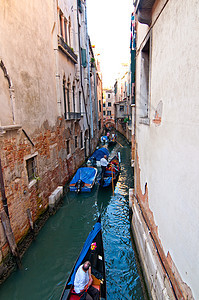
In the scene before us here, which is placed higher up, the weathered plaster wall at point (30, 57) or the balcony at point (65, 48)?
the balcony at point (65, 48)

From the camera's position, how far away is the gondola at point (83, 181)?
844cm

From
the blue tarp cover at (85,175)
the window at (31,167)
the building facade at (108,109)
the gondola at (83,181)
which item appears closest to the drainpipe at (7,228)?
the window at (31,167)

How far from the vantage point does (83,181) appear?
8734 millimetres

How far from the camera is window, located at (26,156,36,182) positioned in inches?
216

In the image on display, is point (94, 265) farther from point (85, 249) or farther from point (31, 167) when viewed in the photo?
point (31, 167)

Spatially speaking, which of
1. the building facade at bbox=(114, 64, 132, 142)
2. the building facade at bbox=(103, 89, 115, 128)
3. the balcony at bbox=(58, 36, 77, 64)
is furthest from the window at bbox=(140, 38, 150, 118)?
the building facade at bbox=(103, 89, 115, 128)

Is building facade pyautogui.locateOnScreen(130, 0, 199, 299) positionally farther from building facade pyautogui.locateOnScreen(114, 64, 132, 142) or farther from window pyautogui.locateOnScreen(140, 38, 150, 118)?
building facade pyautogui.locateOnScreen(114, 64, 132, 142)

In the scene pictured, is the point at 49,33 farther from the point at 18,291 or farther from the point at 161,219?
the point at 18,291

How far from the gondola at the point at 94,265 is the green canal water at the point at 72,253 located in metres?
0.58

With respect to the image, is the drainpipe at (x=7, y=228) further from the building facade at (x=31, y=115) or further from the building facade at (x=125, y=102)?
the building facade at (x=125, y=102)

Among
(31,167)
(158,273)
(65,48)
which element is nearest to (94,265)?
(158,273)

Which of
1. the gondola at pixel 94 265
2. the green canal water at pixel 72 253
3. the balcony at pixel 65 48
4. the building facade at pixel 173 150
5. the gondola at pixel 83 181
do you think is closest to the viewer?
the building facade at pixel 173 150

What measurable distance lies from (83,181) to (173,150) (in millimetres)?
6666

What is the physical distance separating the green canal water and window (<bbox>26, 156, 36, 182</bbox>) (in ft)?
5.52
